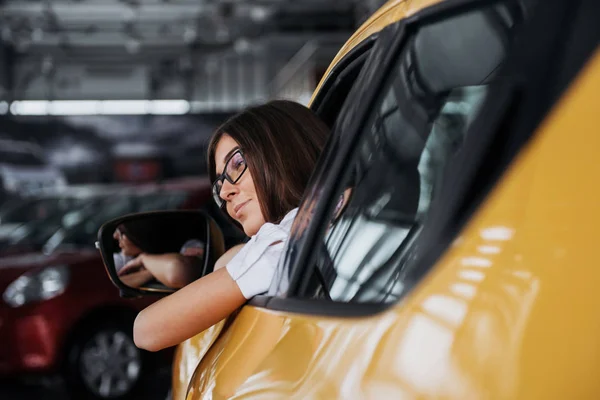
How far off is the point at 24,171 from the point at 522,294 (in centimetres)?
2080

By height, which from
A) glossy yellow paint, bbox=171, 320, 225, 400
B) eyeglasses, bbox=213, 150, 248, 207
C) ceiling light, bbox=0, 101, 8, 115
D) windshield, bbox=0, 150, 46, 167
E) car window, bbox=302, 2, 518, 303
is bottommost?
ceiling light, bbox=0, 101, 8, 115

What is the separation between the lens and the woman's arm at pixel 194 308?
1523 mm

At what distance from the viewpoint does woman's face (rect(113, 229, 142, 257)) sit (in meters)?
2.23

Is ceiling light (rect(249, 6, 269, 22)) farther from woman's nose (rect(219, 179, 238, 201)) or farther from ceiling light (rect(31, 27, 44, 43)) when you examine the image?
woman's nose (rect(219, 179, 238, 201))

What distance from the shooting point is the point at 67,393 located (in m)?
6.39

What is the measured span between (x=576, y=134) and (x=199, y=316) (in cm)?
82

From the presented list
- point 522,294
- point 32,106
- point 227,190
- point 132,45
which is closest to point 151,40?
point 132,45

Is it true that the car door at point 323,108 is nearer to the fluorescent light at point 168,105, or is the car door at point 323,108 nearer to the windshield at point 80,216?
the windshield at point 80,216

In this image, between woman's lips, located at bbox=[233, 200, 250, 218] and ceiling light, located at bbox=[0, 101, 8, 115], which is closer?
woman's lips, located at bbox=[233, 200, 250, 218]

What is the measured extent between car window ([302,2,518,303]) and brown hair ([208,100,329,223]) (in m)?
0.39

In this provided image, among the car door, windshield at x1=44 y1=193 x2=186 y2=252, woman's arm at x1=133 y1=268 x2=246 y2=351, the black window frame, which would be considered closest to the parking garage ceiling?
windshield at x1=44 y1=193 x2=186 y2=252

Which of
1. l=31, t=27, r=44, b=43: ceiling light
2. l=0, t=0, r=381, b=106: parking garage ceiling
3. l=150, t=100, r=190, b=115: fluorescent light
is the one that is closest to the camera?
l=0, t=0, r=381, b=106: parking garage ceiling

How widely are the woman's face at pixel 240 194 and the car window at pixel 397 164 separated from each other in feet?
1.41

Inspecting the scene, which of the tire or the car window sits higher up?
the car window
